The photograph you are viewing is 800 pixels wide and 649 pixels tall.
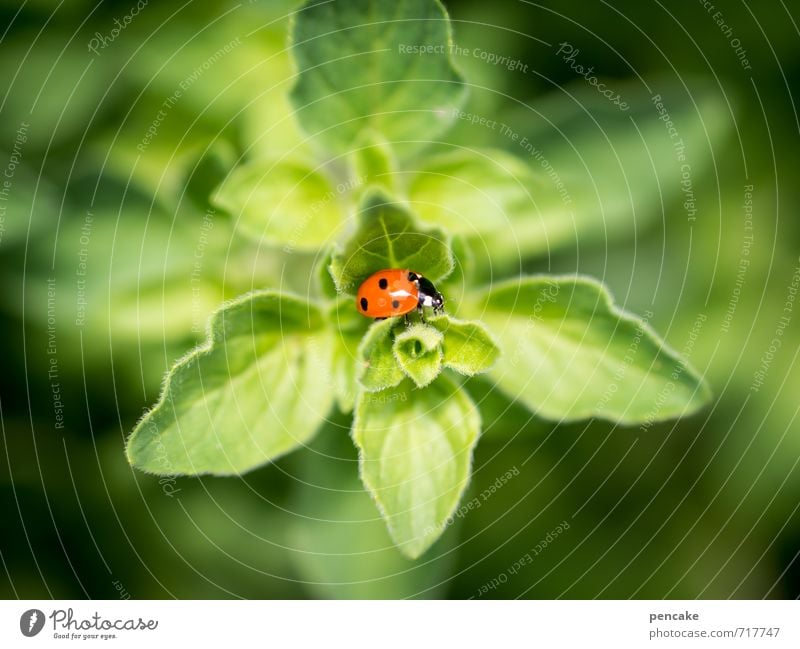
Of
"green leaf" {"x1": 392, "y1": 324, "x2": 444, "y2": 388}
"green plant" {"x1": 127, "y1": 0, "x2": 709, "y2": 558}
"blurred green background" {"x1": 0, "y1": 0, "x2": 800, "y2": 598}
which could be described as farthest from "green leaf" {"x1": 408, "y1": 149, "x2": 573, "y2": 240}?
"green leaf" {"x1": 392, "y1": 324, "x2": 444, "y2": 388}

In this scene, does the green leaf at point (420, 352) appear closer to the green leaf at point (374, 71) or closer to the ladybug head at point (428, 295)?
the ladybug head at point (428, 295)

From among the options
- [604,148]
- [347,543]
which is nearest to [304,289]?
[347,543]

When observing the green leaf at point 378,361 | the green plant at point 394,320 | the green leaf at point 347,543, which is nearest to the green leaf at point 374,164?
the green plant at point 394,320

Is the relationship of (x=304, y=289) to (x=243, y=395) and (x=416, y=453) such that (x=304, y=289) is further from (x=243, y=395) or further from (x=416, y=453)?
(x=416, y=453)

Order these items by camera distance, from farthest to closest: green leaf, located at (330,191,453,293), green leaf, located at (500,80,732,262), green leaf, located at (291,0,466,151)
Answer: green leaf, located at (500,80,732,262) < green leaf, located at (291,0,466,151) < green leaf, located at (330,191,453,293)

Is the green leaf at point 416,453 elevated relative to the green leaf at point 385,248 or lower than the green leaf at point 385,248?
lower

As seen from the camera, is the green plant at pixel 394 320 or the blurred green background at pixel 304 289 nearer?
the green plant at pixel 394 320

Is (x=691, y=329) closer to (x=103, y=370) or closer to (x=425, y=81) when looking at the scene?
(x=425, y=81)

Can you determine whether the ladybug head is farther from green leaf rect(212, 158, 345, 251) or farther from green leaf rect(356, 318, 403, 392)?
green leaf rect(212, 158, 345, 251)
